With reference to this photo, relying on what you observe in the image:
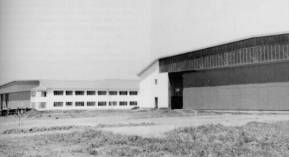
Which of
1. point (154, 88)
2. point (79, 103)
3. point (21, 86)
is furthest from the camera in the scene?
point (21, 86)

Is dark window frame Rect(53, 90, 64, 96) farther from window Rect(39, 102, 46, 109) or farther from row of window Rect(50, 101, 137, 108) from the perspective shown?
window Rect(39, 102, 46, 109)

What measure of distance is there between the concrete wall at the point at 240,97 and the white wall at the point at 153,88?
4467mm

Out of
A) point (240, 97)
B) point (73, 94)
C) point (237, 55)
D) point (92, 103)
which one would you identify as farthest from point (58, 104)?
point (237, 55)

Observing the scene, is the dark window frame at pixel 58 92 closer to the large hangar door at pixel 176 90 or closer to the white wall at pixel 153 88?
the white wall at pixel 153 88

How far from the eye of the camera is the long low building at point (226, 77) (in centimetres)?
3544

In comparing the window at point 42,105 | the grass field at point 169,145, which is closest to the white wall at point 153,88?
the window at point 42,105

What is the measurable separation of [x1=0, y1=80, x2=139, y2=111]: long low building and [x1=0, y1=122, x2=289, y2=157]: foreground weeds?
47.8 m

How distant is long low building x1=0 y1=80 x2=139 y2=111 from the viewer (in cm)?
6325

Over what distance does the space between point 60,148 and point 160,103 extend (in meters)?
40.3

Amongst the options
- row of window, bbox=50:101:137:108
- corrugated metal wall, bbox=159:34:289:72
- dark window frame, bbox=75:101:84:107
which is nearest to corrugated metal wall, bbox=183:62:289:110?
corrugated metal wall, bbox=159:34:289:72

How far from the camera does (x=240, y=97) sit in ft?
130

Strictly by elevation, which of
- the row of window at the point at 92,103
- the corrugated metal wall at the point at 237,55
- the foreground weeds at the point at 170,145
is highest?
the corrugated metal wall at the point at 237,55

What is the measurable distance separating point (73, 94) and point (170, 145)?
5403 cm

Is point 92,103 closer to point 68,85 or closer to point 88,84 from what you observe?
point 88,84
